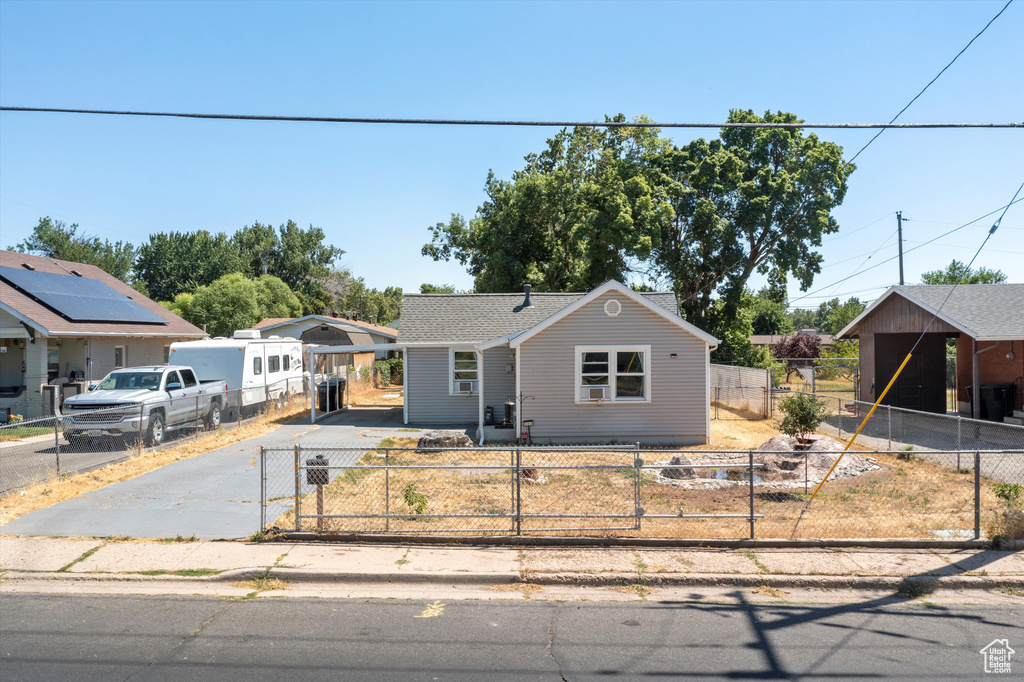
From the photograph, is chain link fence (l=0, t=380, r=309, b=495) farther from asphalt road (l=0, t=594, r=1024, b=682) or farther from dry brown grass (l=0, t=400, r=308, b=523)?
asphalt road (l=0, t=594, r=1024, b=682)

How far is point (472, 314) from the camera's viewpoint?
76.4 feet

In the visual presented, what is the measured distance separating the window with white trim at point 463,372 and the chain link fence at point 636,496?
6.53m

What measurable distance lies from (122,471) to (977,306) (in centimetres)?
2454

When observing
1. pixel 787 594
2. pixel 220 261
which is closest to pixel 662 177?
pixel 787 594

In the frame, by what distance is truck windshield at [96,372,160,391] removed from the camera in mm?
17094

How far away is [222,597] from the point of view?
7430 millimetres

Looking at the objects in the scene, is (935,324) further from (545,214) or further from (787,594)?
(545,214)

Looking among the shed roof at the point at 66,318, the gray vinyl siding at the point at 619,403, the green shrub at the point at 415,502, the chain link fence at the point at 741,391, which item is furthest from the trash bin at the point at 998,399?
the shed roof at the point at 66,318

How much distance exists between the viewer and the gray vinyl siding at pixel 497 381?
20938 mm

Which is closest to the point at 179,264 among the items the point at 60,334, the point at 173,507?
the point at 60,334

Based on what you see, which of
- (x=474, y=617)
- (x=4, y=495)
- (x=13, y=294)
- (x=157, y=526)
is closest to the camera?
(x=474, y=617)

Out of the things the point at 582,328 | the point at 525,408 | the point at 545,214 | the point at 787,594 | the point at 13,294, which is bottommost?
the point at 787,594

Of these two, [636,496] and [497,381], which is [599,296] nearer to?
[497,381]

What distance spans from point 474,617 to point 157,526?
5544 mm
